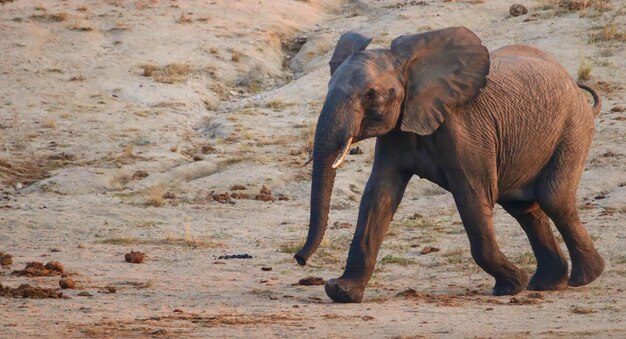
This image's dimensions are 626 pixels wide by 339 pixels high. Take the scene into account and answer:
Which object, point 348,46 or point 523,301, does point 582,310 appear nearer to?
point 523,301

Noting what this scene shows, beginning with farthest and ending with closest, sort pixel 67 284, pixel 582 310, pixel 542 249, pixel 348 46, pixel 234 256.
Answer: pixel 234 256 → pixel 542 249 → pixel 67 284 → pixel 348 46 → pixel 582 310

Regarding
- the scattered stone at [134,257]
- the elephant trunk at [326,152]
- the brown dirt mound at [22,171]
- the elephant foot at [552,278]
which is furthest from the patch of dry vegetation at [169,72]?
the elephant trunk at [326,152]

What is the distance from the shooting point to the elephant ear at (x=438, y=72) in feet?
34.1

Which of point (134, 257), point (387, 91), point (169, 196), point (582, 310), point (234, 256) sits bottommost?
point (169, 196)

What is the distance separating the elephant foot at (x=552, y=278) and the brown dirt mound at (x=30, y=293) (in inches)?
152

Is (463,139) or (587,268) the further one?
(587,268)

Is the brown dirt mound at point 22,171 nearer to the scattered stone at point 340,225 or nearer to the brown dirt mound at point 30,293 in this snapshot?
the scattered stone at point 340,225

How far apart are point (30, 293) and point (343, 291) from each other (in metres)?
2.36

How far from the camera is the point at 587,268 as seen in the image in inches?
453

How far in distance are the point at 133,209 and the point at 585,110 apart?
6.56 m

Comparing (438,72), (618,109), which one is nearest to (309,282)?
(438,72)

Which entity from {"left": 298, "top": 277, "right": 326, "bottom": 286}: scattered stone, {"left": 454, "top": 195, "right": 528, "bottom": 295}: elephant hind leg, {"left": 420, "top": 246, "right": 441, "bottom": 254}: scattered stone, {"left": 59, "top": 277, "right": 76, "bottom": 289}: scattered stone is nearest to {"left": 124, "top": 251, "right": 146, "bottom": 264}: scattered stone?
{"left": 59, "top": 277, "right": 76, "bottom": 289}: scattered stone

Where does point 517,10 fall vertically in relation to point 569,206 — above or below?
below

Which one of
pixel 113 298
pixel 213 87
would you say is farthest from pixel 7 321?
pixel 213 87
